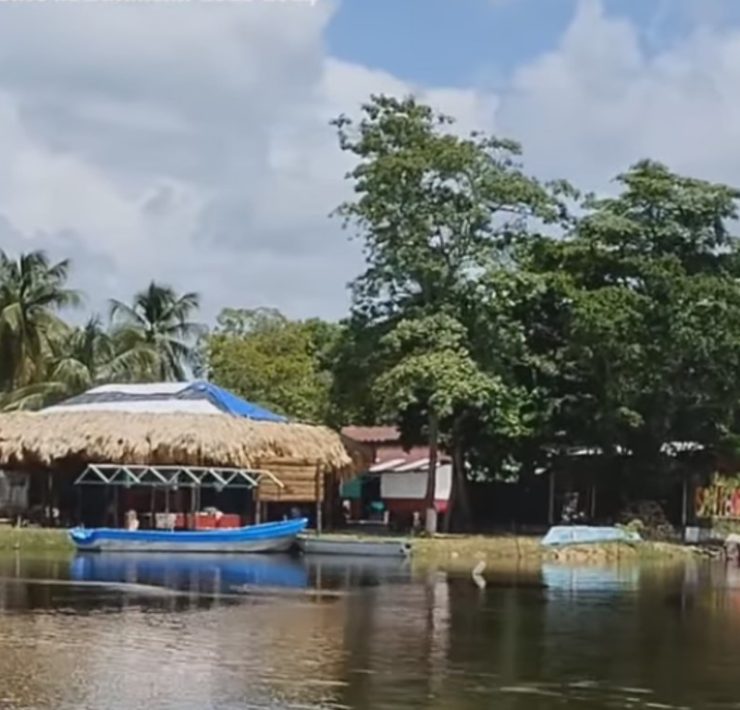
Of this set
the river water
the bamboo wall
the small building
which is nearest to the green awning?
the small building

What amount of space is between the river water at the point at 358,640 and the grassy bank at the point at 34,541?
4.98 metres

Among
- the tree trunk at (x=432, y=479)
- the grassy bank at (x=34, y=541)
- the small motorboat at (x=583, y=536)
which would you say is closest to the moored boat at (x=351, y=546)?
the tree trunk at (x=432, y=479)

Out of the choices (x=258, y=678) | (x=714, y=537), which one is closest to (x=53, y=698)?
(x=258, y=678)

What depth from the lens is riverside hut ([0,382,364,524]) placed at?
43.5 metres

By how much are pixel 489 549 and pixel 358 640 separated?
60.7 ft

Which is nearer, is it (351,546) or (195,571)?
(195,571)

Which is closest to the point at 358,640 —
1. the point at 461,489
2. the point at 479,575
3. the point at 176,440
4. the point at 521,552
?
the point at 479,575

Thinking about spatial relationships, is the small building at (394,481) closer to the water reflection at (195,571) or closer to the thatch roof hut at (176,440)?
the thatch roof hut at (176,440)

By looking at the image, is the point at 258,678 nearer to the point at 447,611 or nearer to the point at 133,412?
the point at 447,611

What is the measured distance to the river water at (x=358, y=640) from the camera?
18.4 m

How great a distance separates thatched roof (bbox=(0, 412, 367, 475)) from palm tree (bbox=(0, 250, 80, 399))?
20.3 feet

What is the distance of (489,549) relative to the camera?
41.2 m

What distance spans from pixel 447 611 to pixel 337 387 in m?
19.0

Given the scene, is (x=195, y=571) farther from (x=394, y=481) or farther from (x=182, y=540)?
(x=394, y=481)
